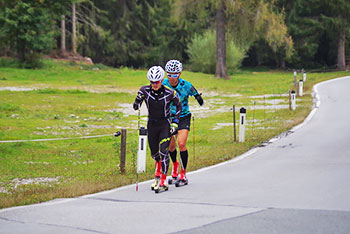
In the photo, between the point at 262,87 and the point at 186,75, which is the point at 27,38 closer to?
the point at 186,75

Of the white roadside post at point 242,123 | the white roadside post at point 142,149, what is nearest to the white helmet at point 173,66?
the white roadside post at point 142,149

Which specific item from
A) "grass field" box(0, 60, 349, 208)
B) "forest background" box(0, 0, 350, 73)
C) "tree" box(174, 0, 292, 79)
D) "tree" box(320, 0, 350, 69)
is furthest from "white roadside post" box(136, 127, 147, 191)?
"tree" box(320, 0, 350, 69)

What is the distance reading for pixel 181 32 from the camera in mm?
81938

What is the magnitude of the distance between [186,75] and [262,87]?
10.00 metres

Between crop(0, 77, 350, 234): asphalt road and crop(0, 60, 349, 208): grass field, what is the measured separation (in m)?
1.10

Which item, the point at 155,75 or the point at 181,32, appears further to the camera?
the point at 181,32

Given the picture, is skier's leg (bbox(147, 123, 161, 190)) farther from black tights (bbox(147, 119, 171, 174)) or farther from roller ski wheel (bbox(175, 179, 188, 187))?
roller ski wheel (bbox(175, 179, 188, 187))

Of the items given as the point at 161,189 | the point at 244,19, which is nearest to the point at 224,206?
the point at 161,189

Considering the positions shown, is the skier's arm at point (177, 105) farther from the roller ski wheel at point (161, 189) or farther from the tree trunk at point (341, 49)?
the tree trunk at point (341, 49)

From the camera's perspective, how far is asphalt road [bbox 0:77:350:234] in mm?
7211

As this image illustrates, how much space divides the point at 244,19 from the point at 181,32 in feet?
97.7

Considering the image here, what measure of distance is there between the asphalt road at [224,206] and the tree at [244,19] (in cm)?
3952

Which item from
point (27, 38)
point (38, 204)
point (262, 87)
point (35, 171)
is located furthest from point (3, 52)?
point (38, 204)

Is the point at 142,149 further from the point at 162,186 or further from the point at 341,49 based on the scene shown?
the point at 341,49
